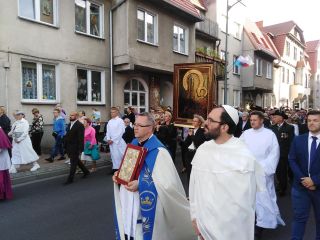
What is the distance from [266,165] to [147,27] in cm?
1361

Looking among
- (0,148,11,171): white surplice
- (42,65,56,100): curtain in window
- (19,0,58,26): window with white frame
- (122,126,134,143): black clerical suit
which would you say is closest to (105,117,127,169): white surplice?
(122,126,134,143): black clerical suit

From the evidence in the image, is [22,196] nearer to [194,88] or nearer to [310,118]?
[194,88]

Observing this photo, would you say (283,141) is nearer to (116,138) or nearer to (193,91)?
(193,91)

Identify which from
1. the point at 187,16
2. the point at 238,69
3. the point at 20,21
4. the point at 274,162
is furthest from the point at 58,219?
the point at 238,69

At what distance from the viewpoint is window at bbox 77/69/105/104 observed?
1519cm

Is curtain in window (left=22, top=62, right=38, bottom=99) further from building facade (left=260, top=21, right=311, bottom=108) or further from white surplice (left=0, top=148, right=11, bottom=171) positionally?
building facade (left=260, top=21, right=311, bottom=108)

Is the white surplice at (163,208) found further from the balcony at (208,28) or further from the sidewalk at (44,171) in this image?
the balcony at (208,28)

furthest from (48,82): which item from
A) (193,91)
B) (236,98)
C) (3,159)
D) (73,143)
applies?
(236,98)

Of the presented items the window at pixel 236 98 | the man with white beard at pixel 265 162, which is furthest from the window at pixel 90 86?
the window at pixel 236 98

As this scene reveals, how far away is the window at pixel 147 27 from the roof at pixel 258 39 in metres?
15.6

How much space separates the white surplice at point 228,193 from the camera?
272 centimetres

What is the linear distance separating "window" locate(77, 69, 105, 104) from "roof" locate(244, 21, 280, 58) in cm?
1916

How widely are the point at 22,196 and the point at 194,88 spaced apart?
5202mm

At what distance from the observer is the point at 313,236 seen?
504cm
